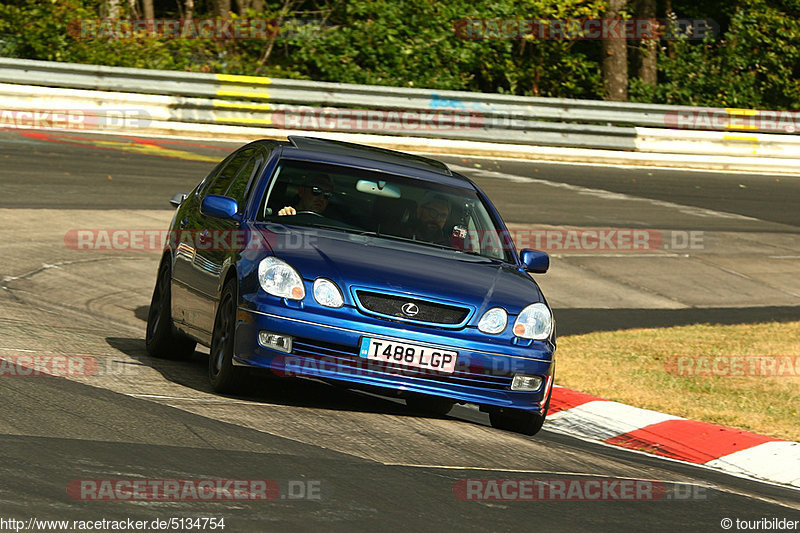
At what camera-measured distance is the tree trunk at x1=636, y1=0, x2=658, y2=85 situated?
30547 mm

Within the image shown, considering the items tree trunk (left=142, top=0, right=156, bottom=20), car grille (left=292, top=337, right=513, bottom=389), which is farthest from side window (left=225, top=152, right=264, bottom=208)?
tree trunk (left=142, top=0, right=156, bottom=20)

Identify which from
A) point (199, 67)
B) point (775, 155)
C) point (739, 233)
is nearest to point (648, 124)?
point (775, 155)

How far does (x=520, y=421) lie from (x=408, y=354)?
42.5 inches

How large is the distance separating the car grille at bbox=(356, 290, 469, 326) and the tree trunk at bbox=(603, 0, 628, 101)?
22978 millimetres

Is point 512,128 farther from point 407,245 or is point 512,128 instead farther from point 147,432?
point 147,432

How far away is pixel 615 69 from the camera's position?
29422 millimetres

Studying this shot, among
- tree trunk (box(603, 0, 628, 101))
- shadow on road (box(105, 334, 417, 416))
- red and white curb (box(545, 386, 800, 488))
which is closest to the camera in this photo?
shadow on road (box(105, 334, 417, 416))

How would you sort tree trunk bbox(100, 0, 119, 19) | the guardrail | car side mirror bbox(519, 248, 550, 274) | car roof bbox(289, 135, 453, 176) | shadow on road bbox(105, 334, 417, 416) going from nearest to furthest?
shadow on road bbox(105, 334, 417, 416), car side mirror bbox(519, 248, 550, 274), car roof bbox(289, 135, 453, 176), the guardrail, tree trunk bbox(100, 0, 119, 19)

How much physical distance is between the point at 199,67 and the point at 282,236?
18629 millimetres

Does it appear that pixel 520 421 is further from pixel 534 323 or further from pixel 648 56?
pixel 648 56

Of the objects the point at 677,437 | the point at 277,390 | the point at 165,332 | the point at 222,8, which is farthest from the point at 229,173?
the point at 222,8

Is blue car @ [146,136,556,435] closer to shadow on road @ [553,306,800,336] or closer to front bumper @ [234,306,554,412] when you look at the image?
front bumper @ [234,306,554,412]

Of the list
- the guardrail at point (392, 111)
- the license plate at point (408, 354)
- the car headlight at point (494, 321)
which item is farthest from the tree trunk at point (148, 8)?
the license plate at point (408, 354)

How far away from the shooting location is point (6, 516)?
14.9ft
